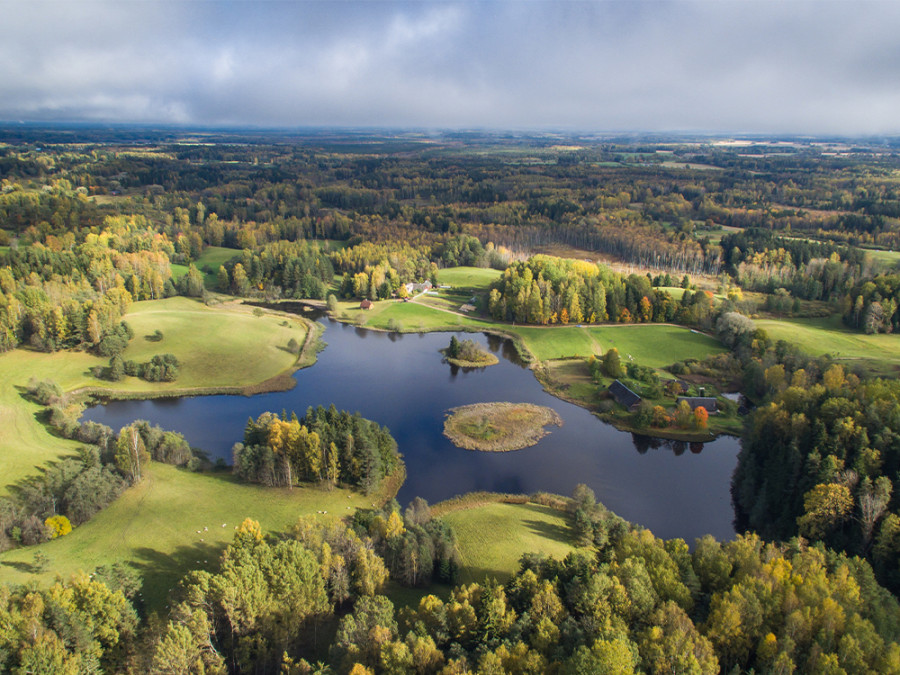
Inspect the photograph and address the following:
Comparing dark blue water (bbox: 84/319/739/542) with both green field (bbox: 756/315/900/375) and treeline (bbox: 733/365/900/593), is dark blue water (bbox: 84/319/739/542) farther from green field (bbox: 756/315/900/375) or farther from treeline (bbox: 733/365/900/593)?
green field (bbox: 756/315/900/375)

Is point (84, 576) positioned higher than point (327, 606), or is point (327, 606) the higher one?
point (84, 576)

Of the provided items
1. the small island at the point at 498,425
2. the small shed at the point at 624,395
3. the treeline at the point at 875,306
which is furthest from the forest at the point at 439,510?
the small island at the point at 498,425

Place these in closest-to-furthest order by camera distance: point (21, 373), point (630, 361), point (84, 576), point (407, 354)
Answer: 1. point (84, 576)
2. point (21, 373)
3. point (630, 361)
4. point (407, 354)

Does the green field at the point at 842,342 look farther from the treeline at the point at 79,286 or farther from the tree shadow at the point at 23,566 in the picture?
the treeline at the point at 79,286

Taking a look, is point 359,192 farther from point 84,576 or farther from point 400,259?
point 84,576

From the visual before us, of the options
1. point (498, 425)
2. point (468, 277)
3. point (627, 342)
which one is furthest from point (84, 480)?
point (468, 277)

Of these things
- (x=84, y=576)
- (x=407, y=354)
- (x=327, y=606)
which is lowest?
(x=407, y=354)

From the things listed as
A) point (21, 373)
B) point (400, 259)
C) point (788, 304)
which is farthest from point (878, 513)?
point (400, 259)

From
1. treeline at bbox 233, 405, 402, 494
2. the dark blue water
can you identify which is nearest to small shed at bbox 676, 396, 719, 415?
the dark blue water
